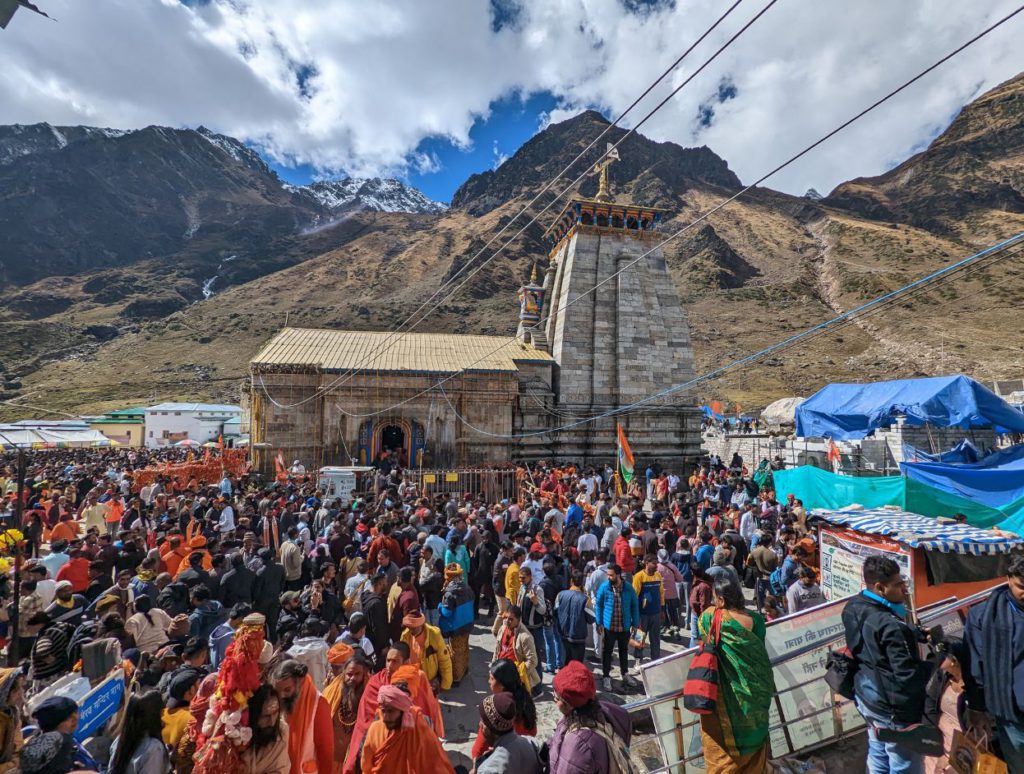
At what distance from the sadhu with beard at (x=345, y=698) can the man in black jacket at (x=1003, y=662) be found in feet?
14.0

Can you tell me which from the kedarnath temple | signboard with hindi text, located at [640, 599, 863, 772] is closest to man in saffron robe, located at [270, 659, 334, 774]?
signboard with hindi text, located at [640, 599, 863, 772]

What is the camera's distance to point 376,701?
3656 millimetres

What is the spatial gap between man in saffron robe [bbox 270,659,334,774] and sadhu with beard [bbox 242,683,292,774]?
0.16m

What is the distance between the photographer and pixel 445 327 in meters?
76.1

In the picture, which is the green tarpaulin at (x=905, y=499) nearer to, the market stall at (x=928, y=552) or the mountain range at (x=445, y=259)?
the market stall at (x=928, y=552)

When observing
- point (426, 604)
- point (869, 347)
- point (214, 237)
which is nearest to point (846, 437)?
point (426, 604)

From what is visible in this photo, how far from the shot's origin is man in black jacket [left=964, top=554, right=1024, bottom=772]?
9.71 ft

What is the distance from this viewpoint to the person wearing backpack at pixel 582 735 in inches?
104

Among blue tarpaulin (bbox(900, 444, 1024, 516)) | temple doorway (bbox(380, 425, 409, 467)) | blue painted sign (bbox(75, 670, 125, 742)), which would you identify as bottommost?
blue painted sign (bbox(75, 670, 125, 742))

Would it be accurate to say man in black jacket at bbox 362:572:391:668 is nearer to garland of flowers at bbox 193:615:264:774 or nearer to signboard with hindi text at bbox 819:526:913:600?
garland of flowers at bbox 193:615:264:774

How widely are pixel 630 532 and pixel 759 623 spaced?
16.9 feet

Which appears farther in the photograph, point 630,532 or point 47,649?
point 630,532

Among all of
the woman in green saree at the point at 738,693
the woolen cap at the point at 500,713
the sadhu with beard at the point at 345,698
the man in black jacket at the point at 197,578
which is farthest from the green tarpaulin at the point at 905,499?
the man in black jacket at the point at 197,578

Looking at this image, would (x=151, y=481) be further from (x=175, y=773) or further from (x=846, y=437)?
(x=846, y=437)
